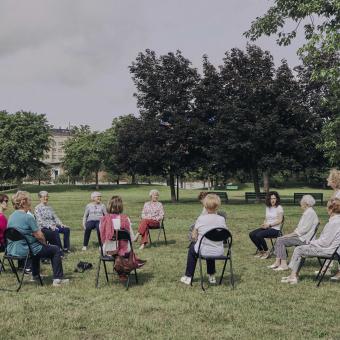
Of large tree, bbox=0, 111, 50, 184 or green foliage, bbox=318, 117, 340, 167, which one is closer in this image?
green foliage, bbox=318, 117, 340, 167

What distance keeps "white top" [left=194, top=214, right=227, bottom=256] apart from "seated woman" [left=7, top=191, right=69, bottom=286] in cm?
233

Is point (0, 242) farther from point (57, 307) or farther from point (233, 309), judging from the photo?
point (233, 309)

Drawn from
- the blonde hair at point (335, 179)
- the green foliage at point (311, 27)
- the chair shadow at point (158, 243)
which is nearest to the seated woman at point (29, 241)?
the chair shadow at point (158, 243)

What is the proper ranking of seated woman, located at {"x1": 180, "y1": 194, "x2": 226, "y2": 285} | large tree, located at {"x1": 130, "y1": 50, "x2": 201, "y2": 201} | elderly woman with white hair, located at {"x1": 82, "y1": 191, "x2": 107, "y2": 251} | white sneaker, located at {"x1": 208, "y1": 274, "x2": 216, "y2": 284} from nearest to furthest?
seated woman, located at {"x1": 180, "y1": 194, "x2": 226, "y2": 285} → white sneaker, located at {"x1": 208, "y1": 274, "x2": 216, "y2": 284} → elderly woman with white hair, located at {"x1": 82, "y1": 191, "x2": 107, "y2": 251} → large tree, located at {"x1": 130, "y1": 50, "x2": 201, "y2": 201}

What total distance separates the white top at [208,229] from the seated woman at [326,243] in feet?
4.32

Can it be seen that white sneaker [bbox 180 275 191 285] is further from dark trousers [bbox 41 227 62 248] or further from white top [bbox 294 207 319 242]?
dark trousers [bbox 41 227 62 248]

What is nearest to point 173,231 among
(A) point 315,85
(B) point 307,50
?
(B) point 307,50

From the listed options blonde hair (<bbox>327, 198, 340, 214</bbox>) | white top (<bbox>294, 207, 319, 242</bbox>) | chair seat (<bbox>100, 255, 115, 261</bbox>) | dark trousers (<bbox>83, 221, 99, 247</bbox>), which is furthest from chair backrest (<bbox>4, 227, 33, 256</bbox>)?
blonde hair (<bbox>327, 198, 340, 214</bbox>)

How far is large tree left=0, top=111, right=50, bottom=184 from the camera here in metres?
65.2

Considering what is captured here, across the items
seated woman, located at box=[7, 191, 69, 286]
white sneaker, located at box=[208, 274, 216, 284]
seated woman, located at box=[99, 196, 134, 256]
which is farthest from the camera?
white sneaker, located at box=[208, 274, 216, 284]

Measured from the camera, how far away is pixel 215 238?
7785 mm

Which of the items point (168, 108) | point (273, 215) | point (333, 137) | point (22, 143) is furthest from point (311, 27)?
point (22, 143)

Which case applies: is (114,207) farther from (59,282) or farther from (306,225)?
(306,225)

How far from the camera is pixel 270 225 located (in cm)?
1076
